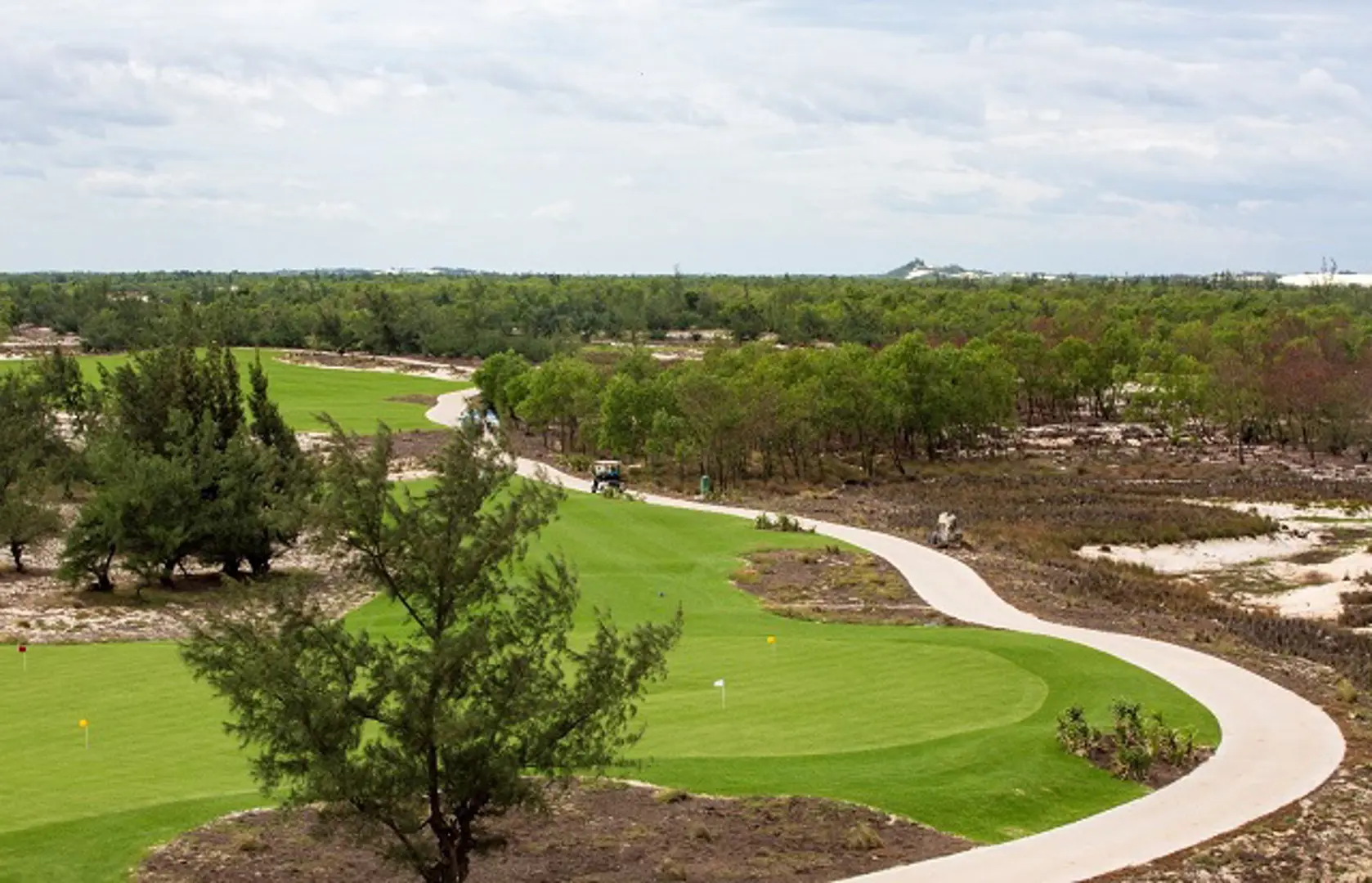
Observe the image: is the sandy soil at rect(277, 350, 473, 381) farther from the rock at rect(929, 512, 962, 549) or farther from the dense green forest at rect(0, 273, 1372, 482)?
the rock at rect(929, 512, 962, 549)

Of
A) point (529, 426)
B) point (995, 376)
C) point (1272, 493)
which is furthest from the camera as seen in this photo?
point (529, 426)

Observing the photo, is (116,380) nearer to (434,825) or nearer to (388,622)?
(388,622)

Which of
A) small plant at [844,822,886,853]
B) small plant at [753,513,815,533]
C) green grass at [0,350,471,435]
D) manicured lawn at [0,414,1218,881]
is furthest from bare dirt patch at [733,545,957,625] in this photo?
green grass at [0,350,471,435]

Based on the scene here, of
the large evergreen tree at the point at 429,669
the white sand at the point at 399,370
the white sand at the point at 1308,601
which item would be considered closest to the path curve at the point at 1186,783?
the large evergreen tree at the point at 429,669

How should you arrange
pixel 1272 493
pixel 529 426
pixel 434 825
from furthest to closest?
pixel 529 426
pixel 1272 493
pixel 434 825

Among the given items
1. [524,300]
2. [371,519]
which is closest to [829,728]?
[371,519]

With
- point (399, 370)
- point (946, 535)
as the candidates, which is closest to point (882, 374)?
point (946, 535)
